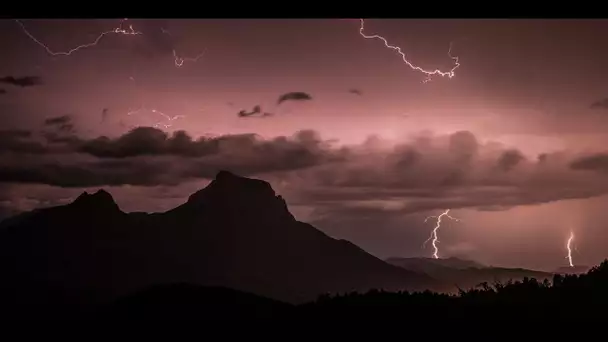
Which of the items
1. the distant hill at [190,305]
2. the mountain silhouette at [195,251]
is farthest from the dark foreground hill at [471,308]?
the mountain silhouette at [195,251]

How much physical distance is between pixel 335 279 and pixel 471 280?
1576 centimetres

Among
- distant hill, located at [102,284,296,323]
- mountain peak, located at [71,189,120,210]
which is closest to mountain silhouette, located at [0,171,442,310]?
mountain peak, located at [71,189,120,210]

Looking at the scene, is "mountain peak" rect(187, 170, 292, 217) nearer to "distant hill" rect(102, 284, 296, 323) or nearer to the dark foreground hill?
"distant hill" rect(102, 284, 296, 323)

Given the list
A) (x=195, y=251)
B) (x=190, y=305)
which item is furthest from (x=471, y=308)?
(x=195, y=251)

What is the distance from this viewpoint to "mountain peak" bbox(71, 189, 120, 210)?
5841 cm

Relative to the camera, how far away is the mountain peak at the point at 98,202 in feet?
192

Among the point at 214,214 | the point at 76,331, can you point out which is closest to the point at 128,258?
the point at 214,214

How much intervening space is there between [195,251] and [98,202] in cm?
1524

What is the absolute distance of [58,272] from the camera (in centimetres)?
3744

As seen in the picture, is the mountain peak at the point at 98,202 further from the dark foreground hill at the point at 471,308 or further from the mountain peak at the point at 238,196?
the dark foreground hill at the point at 471,308

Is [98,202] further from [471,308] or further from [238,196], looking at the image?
[471,308]

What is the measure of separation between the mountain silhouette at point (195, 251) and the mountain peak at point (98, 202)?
0.11m

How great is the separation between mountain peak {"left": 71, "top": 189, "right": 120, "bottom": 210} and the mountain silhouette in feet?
0.35

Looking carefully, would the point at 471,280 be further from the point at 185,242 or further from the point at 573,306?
the point at 573,306
